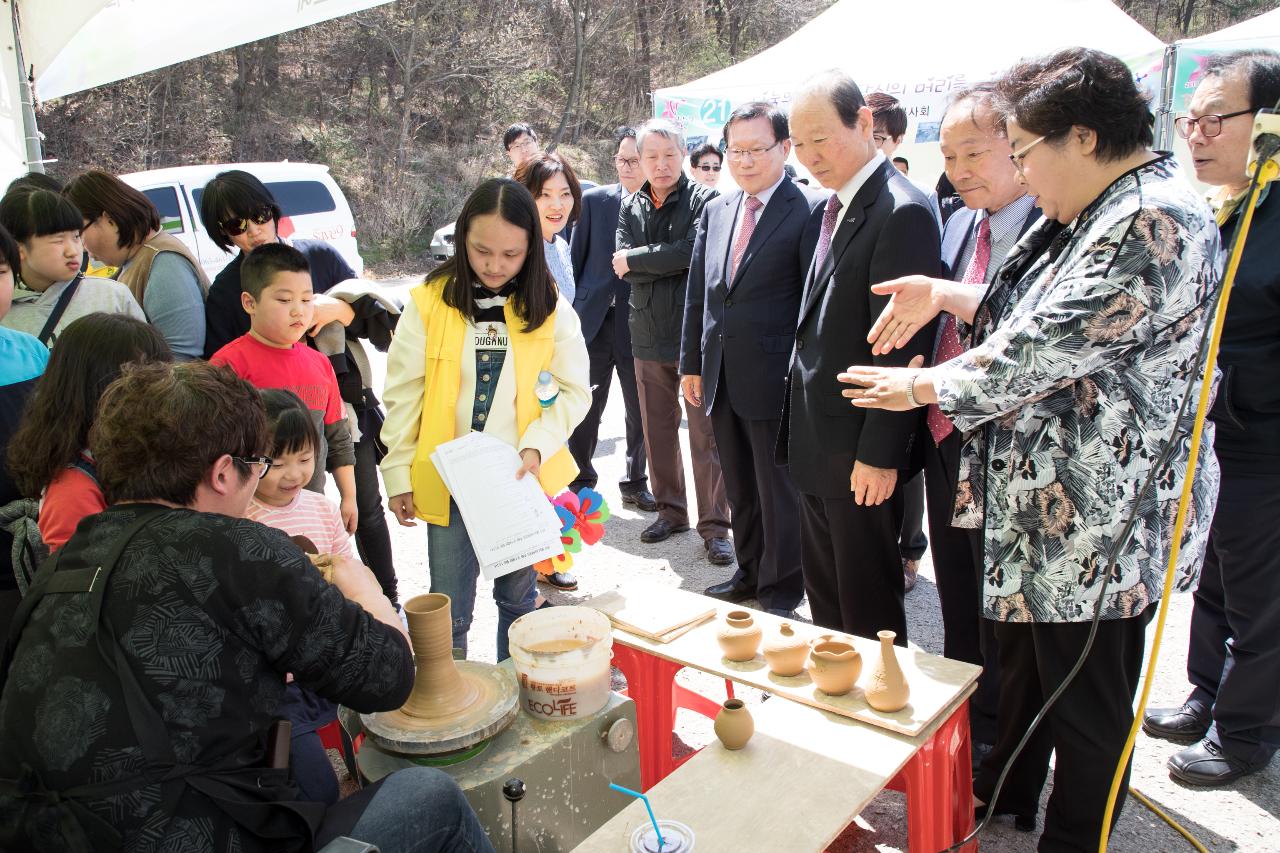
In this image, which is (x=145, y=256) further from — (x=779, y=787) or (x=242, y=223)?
(x=779, y=787)

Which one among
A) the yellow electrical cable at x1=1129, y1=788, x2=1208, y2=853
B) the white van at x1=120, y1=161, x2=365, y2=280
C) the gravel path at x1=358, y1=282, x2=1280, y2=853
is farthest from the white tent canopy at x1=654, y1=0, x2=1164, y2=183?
the yellow electrical cable at x1=1129, y1=788, x2=1208, y2=853

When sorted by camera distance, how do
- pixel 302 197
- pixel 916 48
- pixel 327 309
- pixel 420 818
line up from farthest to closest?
pixel 302 197, pixel 916 48, pixel 327 309, pixel 420 818

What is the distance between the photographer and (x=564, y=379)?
8.33ft

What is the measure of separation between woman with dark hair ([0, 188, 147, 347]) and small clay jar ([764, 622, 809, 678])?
2.01 metres

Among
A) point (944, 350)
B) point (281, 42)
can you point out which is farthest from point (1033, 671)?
point (281, 42)

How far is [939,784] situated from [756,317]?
5.74ft

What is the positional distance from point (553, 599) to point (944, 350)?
1.93 meters

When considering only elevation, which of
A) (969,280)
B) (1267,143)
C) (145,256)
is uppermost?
(1267,143)

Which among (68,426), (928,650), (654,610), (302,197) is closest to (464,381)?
(654,610)

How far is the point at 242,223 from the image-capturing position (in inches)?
110

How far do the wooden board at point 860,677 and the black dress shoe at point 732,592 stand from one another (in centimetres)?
122

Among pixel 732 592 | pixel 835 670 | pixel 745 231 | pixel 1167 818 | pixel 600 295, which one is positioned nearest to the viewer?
pixel 835 670

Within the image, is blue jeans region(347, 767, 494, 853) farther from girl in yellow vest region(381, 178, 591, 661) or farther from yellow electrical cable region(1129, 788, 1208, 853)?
yellow electrical cable region(1129, 788, 1208, 853)

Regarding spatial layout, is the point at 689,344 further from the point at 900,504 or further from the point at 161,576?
the point at 161,576
